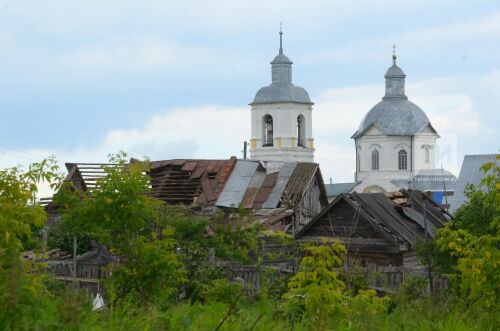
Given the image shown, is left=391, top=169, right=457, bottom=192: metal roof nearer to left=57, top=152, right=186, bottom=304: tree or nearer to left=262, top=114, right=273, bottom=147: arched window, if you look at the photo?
left=262, top=114, right=273, bottom=147: arched window

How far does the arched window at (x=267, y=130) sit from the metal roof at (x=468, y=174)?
209ft

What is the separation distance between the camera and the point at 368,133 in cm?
10838

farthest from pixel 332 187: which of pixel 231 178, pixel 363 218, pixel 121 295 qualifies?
pixel 121 295

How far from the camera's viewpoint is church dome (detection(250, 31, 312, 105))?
344 feet

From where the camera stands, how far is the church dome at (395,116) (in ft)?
352

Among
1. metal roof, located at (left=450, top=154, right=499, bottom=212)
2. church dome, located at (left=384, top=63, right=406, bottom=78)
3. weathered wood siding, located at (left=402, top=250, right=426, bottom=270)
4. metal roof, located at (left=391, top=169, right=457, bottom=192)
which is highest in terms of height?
church dome, located at (left=384, top=63, right=406, bottom=78)

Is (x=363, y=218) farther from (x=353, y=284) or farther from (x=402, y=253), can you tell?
(x=353, y=284)

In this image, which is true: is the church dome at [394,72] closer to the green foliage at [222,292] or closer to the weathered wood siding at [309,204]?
the weathered wood siding at [309,204]

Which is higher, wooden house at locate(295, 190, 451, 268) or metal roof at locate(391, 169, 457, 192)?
metal roof at locate(391, 169, 457, 192)

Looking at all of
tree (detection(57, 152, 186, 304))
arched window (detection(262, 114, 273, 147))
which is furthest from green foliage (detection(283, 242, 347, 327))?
arched window (detection(262, 114, 273, 147))

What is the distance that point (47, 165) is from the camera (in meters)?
11.0

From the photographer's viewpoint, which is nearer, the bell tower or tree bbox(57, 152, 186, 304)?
tree bbox(57, 152, 186, 304)

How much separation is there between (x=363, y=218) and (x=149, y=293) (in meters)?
15.9

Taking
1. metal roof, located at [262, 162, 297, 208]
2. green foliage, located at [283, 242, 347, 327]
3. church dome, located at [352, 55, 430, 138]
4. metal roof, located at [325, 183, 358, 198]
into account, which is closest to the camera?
green foliage, located at [283, 242, 347, 327]
